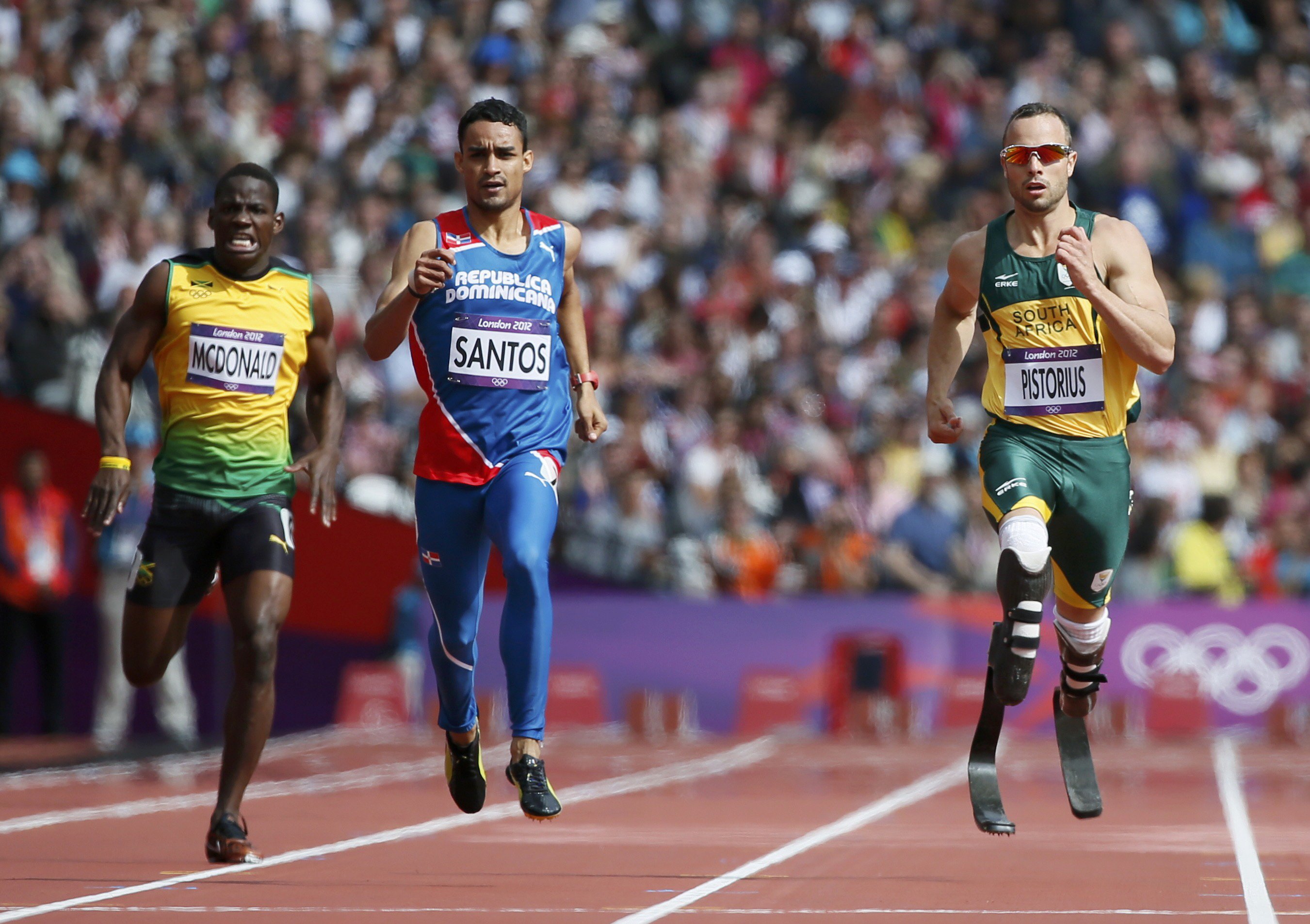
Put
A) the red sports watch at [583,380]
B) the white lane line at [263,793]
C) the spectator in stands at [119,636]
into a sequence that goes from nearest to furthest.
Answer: the red sports watch at [583,380] → the white lane line at [263,793] → the spectator in stands at [119,636]

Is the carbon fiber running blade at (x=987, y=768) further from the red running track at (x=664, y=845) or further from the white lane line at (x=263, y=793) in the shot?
the white lane line at (x=263, y=793)

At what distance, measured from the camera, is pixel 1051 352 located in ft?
25.3

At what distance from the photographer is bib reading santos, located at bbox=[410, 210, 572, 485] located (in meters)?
7.70

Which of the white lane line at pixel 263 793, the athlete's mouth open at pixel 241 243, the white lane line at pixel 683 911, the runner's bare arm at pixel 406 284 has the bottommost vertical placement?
the white lane line at pixel 263 793

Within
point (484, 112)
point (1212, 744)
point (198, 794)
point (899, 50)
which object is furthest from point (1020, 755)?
point (899, 50)

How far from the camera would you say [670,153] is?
21484 millimetres

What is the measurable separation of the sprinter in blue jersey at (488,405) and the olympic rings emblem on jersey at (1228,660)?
9.91 m

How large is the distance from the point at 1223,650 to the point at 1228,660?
0.10m

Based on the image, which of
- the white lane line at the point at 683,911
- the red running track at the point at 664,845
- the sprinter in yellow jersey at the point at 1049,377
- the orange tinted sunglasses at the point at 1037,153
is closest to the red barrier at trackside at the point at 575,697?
the red running track at the point at 664,845

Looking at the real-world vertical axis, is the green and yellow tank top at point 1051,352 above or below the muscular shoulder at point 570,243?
below

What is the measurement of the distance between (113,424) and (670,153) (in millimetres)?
14012

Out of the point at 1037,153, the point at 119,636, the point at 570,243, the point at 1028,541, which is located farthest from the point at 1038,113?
the point at 119,636

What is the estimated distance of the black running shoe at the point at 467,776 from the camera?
7934 mm

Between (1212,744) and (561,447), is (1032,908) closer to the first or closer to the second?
(561,447)
